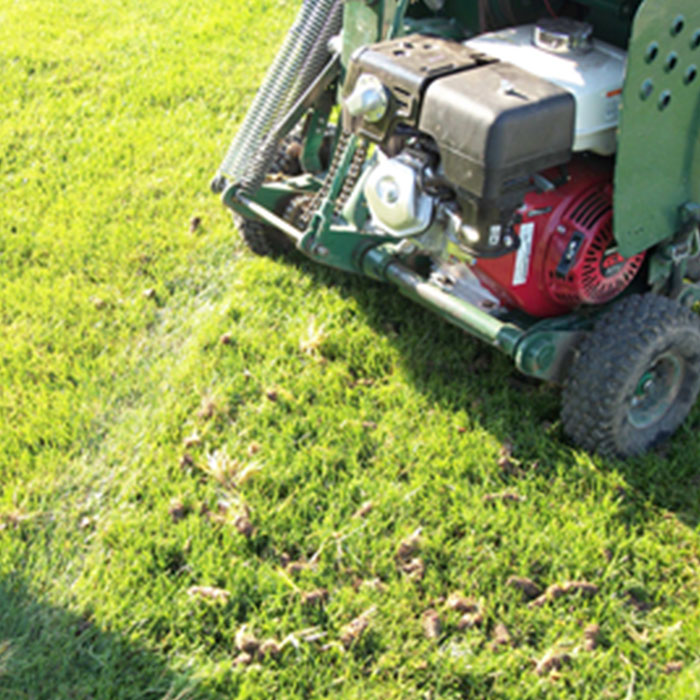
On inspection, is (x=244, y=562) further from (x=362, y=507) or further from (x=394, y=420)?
(x=394, y=420)

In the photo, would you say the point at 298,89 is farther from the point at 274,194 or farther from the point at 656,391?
the point at 656,391

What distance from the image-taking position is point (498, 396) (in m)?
3.87

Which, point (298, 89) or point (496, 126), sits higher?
point (496, 126)

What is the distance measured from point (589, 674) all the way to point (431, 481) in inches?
34.0

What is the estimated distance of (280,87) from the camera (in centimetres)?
421

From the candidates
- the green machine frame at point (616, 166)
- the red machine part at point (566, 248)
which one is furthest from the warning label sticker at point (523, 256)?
the green machine frame at point (616, 166)

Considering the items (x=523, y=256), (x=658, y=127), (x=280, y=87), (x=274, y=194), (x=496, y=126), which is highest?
(x=496, y=126)

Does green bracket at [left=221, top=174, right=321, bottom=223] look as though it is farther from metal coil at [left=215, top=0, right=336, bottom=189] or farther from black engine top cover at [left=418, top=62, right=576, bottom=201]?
black engine top cover at [left=418, top=62, right=576, bottom=201]

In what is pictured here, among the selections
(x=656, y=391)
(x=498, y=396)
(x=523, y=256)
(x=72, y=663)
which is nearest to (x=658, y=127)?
(x=523, y=256)

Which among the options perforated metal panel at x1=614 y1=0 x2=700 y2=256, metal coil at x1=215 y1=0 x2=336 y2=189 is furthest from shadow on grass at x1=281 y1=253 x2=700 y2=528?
perforated metal panel at x1=614 y1=0 x2=700 y2=256

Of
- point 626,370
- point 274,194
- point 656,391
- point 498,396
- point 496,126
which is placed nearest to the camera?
point 496,126

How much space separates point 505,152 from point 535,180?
32 centimetres

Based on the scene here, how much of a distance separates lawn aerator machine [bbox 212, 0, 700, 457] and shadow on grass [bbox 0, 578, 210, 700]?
1.54m

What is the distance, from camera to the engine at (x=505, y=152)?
3.00m
